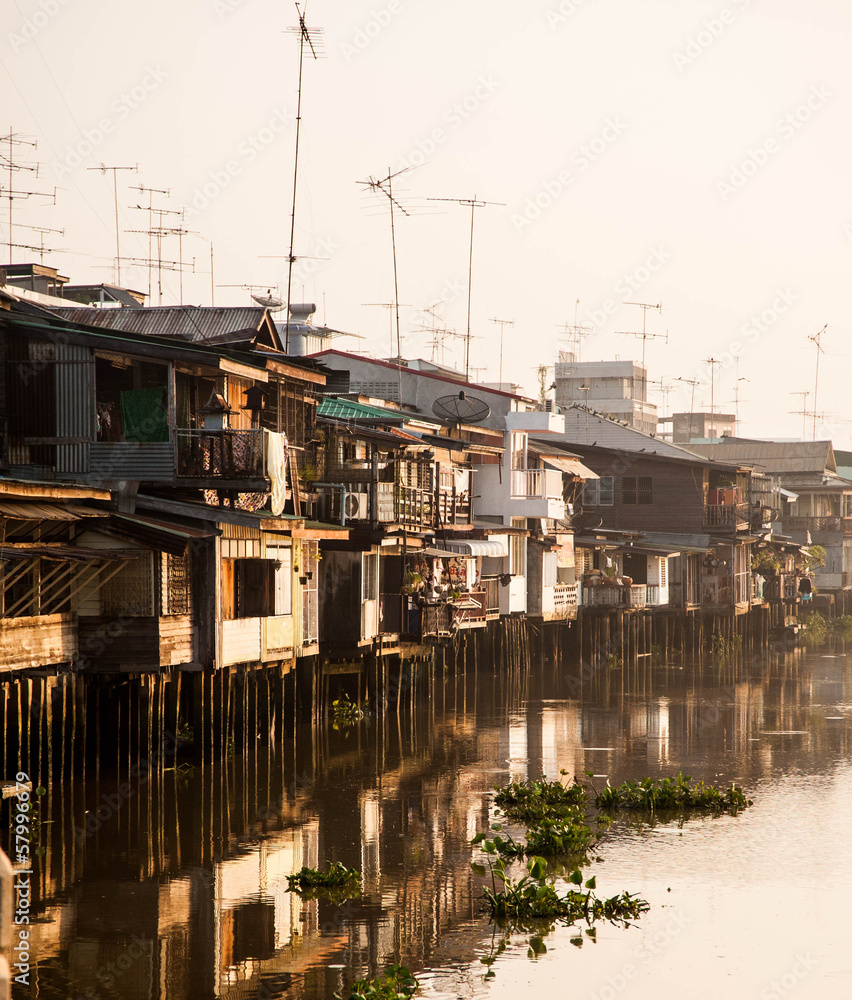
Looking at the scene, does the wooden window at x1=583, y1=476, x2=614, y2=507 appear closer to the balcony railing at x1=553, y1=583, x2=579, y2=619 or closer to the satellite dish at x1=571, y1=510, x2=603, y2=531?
the satellite dish at x1=571, y1=510, x2=603, y2=531

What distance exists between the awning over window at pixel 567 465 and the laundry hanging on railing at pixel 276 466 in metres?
23.9

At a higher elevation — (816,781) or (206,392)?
(206,392)

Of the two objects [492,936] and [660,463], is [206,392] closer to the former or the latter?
[492,936]

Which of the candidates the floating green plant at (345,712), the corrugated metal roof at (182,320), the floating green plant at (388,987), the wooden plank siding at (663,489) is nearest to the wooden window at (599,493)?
the wooden plank siding at (663,489)

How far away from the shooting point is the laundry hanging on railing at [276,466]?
2583 cm

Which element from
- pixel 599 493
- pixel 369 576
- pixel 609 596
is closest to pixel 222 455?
pixel 369 576

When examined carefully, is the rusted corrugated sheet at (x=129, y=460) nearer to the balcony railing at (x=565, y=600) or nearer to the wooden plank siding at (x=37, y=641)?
the wooden plank siding at (x=37, y=641)

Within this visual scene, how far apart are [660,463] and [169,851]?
41460 millimetres

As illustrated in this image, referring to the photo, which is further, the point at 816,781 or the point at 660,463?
the point at 660,463

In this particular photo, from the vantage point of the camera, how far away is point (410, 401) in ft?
156

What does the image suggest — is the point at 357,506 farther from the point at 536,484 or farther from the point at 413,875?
the point at 536,484

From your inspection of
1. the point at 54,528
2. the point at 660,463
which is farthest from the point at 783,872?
the point at 660,463

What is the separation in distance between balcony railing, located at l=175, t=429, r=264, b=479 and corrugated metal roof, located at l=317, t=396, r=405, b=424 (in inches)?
338

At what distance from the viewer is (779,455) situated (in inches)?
3127
